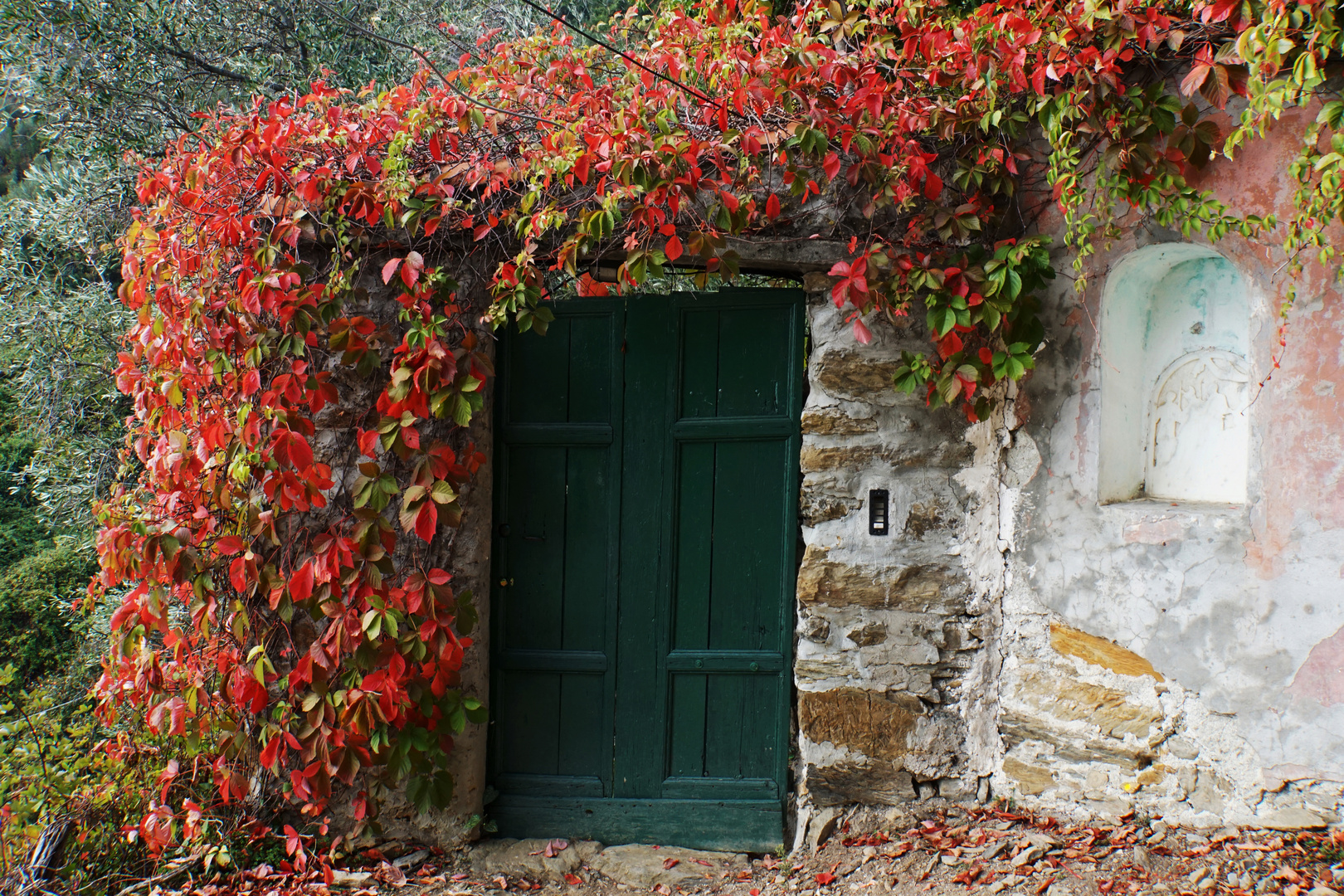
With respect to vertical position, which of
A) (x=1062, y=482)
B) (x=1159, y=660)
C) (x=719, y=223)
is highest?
(x=719, y=223)

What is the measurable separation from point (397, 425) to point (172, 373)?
0.74m

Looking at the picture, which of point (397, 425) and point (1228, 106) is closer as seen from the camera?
point (1228, 106)

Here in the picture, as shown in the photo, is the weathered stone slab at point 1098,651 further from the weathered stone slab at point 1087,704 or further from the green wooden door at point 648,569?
the green wooden door at point 648,569

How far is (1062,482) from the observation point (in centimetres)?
245

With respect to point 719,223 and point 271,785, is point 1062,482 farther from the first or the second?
point 271,785

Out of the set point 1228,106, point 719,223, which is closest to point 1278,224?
point 1228,106

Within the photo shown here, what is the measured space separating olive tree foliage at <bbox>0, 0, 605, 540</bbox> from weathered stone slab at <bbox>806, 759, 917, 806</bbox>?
4.16 m

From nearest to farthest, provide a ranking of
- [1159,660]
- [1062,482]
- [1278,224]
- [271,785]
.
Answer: [1278,224] < [1159,660] < [1062,482] < [271,785]

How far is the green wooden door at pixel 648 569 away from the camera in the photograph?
9.14 feet

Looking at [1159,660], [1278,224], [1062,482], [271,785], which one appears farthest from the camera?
[271,785]

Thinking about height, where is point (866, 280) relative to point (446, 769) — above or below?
above

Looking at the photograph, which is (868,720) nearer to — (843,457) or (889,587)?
(889,587)

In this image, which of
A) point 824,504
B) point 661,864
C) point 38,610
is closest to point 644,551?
point 824,504

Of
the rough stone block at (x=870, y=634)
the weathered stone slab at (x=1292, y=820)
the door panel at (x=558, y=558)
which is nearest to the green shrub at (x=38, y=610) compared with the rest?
the door panel at (x=558, y=558)
